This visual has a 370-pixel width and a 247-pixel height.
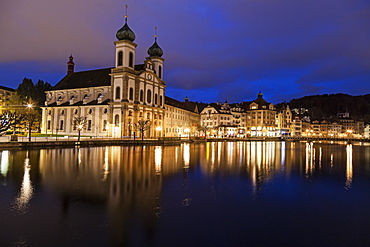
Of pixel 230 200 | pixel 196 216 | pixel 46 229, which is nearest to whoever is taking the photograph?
pixel 46 229

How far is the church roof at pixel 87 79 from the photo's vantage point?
7044 cm

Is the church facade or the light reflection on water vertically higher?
the church facade

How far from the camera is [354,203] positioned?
468 inches

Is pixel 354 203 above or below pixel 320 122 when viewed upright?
below

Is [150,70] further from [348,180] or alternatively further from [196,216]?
[196,216]

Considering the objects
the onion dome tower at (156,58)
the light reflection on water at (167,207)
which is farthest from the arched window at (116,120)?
the light reflection on water at (167,207)

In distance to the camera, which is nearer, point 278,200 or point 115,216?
point 115,216

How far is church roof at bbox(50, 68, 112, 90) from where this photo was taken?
231 feet

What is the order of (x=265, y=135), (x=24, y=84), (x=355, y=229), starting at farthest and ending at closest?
1. (x=265, y=135)
2. (x=24, y=84)
3. (x=355, y=229)

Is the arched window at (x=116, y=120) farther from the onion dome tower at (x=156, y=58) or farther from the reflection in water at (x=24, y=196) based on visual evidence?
the reflection in water at (x=24, y=196)

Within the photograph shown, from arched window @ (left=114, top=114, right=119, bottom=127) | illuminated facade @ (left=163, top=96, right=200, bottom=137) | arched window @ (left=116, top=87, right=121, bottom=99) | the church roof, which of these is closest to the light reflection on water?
arched window @ (left=114, top=114, right=119, bottom=127)

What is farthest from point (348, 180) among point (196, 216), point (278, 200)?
point (196, 216)

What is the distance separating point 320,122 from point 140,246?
582ft

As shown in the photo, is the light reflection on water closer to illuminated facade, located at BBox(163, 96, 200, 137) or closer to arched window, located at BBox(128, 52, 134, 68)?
arched window, located at BBox(128, 52, 134, 68)
